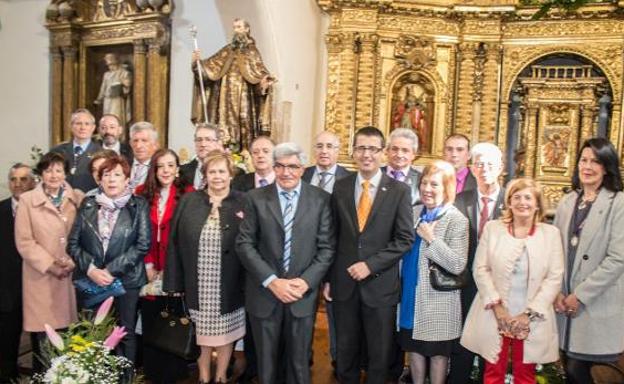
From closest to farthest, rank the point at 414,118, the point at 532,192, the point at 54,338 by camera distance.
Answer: the point at 54,338
the point at 532,192
the point at 414,118

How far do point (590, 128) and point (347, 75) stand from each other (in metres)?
2.79

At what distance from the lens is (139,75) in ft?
24.3

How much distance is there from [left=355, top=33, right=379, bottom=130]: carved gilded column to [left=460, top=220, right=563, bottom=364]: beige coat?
4.13m

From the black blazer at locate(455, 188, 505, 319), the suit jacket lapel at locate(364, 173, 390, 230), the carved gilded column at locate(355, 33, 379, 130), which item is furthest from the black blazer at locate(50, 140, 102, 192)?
the carved gilded column at locate(355, 33, 379, 130)

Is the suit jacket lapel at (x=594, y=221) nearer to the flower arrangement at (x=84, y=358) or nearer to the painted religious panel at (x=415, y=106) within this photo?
the flower arrangement at (x=84, y=358)

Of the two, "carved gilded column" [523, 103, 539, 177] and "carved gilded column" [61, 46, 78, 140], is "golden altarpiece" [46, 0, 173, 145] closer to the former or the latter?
"carved gilded column" [61, 46, 78, 140]

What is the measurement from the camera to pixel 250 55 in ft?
19.2

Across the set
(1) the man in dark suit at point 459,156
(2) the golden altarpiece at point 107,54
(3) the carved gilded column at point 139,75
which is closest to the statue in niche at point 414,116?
(2) the golden altarpiece at point 107,54

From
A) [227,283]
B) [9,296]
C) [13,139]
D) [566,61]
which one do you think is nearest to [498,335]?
[227,283]

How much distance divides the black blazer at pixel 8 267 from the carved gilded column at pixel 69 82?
473 centimetres

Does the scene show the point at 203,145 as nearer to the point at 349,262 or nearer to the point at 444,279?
the point at 349,262

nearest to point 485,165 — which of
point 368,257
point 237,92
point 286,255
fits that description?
point 368,257

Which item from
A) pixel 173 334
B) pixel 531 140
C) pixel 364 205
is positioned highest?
pixel 531 140

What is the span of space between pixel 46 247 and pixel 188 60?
14.0 ft
